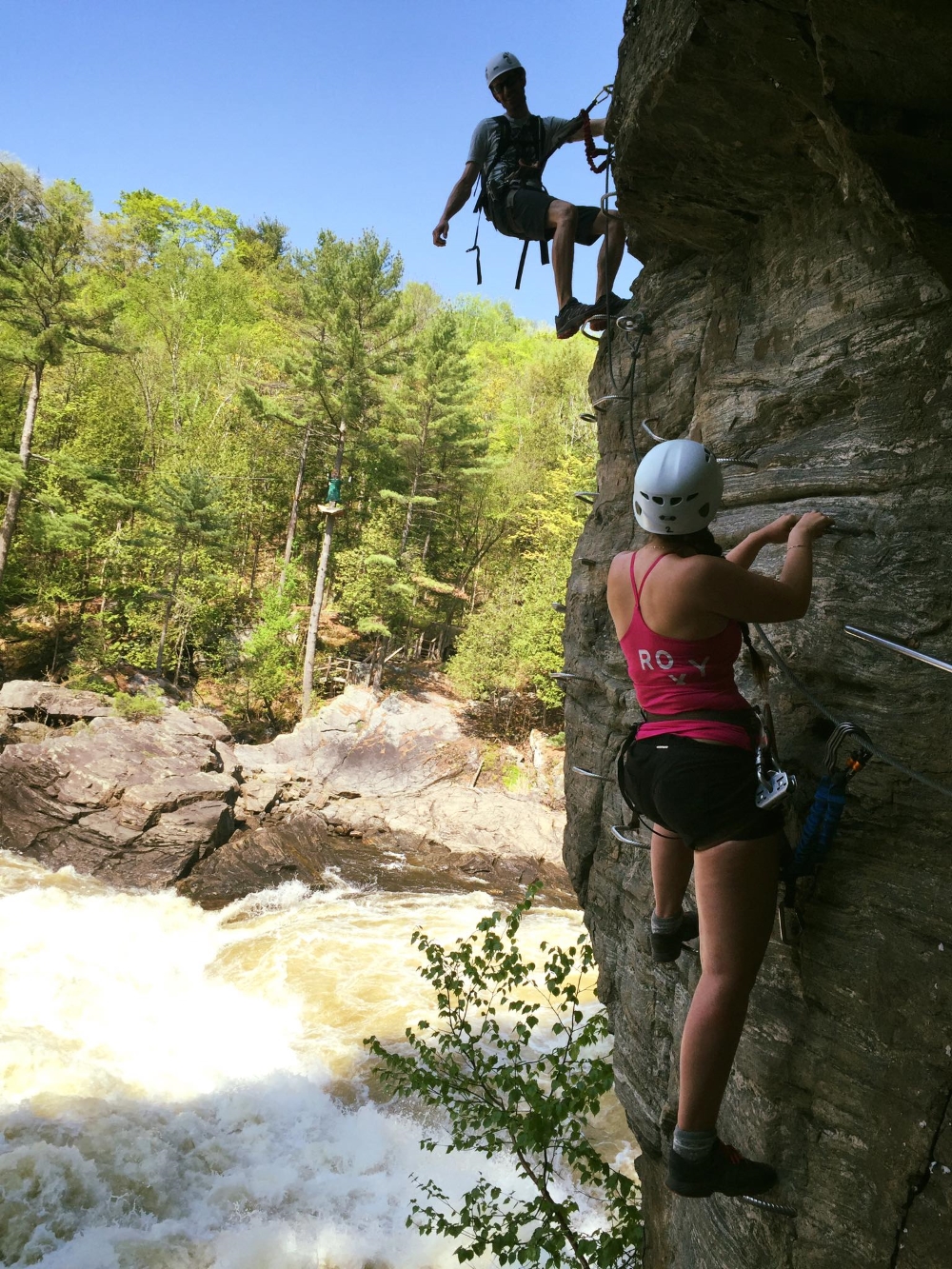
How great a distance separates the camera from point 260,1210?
265 inches

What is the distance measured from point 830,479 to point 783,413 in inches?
18.9

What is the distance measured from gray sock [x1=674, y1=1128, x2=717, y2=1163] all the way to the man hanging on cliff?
148 inches

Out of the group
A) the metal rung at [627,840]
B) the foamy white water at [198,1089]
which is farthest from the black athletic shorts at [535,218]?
the foamy white water at [198,1089]

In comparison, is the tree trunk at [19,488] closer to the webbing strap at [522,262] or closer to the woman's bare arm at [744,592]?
the webbing strap at [522,262]

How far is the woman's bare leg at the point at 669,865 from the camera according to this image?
8.98 feet

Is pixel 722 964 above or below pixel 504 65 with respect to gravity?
below

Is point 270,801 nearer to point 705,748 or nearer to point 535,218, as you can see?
point 535,218

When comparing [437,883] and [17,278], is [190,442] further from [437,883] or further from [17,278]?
[437,883]

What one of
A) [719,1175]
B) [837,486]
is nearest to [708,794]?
[719,1175]

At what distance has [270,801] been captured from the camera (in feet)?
51.1

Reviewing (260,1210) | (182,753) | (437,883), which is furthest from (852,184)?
(182,753)

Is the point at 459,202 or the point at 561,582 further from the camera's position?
the point at 561,582

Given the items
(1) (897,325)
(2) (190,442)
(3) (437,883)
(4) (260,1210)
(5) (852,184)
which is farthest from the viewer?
(2) (190,442)

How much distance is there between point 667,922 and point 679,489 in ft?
5.14
